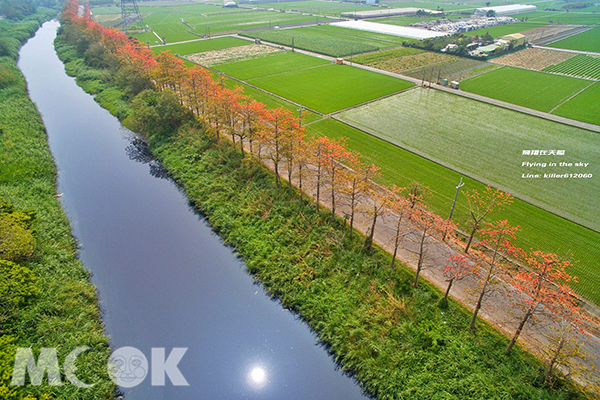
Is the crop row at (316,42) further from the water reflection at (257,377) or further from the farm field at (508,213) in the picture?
the water reflection at (257,377)

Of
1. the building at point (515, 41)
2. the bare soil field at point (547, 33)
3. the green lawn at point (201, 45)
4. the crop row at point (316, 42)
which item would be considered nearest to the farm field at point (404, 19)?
the bare soil field at point (547, 33)

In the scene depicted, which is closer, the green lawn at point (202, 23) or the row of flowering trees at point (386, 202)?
the row of flowering trees at point (386, 202)

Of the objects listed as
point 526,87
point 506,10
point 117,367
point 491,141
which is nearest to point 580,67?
point 526,87

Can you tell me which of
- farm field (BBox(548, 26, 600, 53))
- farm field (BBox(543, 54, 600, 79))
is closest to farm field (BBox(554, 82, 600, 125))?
farm field (BBox(543, 54, 600, 79))

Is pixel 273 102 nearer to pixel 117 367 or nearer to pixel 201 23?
pixel 117 367

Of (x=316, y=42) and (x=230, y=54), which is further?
(x=316, y=42)

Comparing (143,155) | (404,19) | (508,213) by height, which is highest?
(404,19)

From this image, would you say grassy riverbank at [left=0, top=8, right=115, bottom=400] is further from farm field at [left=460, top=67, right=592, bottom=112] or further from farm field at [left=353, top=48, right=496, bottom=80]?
farm field at [left=353, top=48, right=496, bottom=80]
